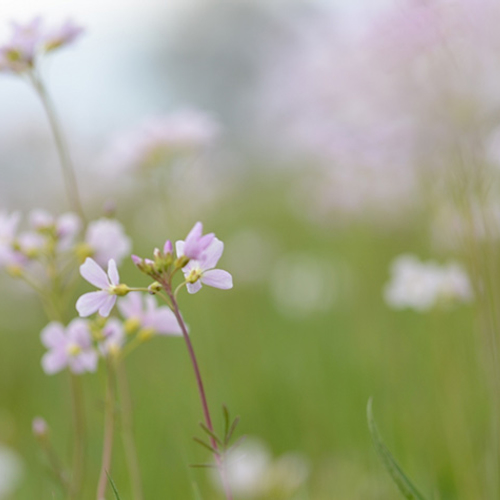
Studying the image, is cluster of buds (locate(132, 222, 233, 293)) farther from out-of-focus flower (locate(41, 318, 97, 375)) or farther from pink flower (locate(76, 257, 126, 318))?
out-of-focus flower (locate(41, 318, 97, 375))

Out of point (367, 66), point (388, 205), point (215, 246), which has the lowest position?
point (388, 205)

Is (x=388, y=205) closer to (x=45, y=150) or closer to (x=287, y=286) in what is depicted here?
(x=287, y=286)

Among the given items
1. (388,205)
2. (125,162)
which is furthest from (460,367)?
(388,205)

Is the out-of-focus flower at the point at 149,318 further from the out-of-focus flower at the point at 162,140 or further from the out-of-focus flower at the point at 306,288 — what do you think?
the out-of-focus flower at the point at 306,288

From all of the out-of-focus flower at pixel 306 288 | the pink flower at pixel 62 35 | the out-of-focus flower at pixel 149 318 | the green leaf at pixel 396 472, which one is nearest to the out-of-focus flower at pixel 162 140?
the pink flower at pixel 62 35

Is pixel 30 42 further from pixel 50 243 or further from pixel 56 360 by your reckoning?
pixel 56 360

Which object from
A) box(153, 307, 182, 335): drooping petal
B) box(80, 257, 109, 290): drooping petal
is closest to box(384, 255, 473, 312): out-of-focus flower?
box(153, 307, 182, 335): drooping petal
